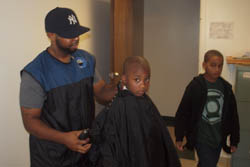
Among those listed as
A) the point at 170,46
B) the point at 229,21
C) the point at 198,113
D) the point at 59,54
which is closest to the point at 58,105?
the point at 59,54

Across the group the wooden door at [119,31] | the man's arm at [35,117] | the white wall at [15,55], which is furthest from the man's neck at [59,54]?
the wooden door at [119,31]

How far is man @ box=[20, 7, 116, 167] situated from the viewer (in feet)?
4.21

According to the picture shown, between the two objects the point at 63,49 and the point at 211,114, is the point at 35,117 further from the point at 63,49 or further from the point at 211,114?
the point at 211,114

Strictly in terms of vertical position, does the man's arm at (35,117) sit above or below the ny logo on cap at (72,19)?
below

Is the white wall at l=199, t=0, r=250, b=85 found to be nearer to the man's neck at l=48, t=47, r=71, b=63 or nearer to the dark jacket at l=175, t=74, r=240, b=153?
the dark jacket at l=175, t=74, r=240, b=153

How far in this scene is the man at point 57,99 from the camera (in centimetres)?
128

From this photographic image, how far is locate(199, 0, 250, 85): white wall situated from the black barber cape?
182cm

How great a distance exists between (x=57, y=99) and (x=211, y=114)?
1.30 metres

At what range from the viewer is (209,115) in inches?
81.0

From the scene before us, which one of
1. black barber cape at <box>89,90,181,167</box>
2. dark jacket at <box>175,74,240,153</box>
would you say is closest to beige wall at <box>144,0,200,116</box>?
dark jacket at <box>175,74,240,153</box>

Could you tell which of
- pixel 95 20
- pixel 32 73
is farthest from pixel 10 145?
pixel 95 20

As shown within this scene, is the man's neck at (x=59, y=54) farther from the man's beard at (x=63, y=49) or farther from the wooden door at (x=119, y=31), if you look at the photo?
the wooden door at (x=119, y=31)

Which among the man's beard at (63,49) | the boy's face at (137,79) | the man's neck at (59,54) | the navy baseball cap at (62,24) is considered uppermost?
the navy baseball cap at (62,24)

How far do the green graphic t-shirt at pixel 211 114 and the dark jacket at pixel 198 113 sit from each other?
0.03m
